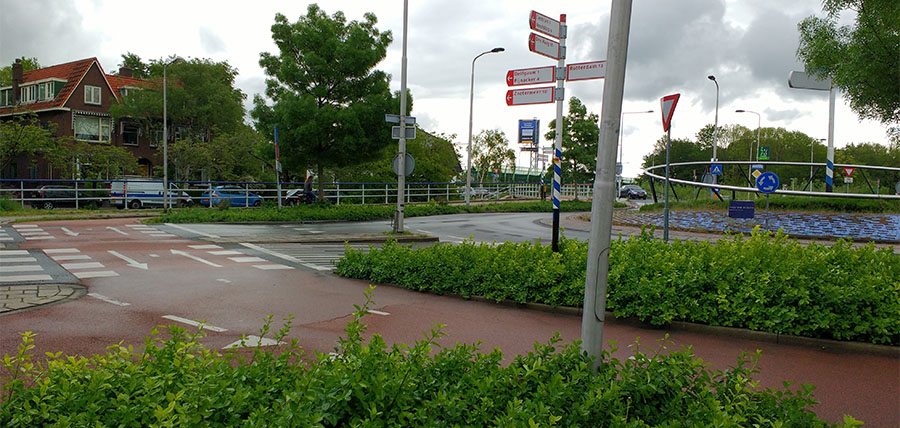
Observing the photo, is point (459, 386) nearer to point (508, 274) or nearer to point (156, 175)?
point (508, 274)

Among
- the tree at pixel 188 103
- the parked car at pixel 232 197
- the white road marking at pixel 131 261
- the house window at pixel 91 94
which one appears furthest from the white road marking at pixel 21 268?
the house window at pixel 91 94

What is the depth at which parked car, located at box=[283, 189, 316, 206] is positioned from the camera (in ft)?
97.7

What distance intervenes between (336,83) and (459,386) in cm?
2117

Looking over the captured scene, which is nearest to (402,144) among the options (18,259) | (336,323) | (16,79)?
(18,259)

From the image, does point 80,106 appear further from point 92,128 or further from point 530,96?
point 530,96

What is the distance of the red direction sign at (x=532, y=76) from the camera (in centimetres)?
969

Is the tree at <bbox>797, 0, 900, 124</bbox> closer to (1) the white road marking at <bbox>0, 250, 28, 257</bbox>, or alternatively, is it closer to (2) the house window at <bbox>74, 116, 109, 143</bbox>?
(1) the white road marking at <bbox>0, 250, 28, 257</bbox>

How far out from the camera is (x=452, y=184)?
40.2m

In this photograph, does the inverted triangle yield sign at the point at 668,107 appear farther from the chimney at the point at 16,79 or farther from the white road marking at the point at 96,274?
the chimney at the point at 16,79

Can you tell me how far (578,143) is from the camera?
1624 inches

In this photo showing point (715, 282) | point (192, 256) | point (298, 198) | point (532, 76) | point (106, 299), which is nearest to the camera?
point (715, 282)

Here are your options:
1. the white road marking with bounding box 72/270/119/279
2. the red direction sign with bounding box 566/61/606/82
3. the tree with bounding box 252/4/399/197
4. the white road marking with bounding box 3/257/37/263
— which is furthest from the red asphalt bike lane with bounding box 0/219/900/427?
the tree with bounding box 252/4/399/197

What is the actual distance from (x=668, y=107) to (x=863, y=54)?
9.49 feet

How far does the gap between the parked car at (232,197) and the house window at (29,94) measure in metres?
30.2
